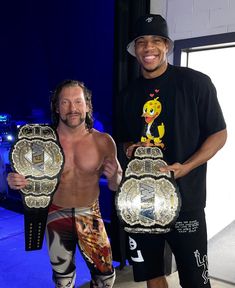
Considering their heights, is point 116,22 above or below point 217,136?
above

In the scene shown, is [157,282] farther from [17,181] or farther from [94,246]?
[17,181]

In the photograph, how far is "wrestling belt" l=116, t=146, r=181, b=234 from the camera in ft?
5.40

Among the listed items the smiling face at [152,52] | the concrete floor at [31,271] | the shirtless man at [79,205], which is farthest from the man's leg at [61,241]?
the concrete floor at [31,271]

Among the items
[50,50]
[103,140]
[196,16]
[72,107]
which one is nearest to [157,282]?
[103,140]

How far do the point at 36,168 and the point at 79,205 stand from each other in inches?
11.5

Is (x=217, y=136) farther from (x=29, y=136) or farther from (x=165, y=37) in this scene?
(x=29, y=136)

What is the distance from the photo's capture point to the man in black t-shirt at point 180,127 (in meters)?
1.65

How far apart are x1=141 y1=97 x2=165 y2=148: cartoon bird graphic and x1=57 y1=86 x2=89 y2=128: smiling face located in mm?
302

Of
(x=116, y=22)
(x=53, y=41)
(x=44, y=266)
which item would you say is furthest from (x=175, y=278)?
(x=53, y=41)

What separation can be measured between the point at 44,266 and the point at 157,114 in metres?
1.92

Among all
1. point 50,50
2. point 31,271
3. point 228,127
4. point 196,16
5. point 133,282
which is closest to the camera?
point 196,16

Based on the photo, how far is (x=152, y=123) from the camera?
5.59 feet

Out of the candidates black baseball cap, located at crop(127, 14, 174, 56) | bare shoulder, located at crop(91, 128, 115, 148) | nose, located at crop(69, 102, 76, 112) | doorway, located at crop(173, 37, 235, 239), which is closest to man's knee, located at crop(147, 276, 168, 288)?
bare shoulder, located at crop(91, 128, 115, 148)

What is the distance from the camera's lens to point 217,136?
165 cm
